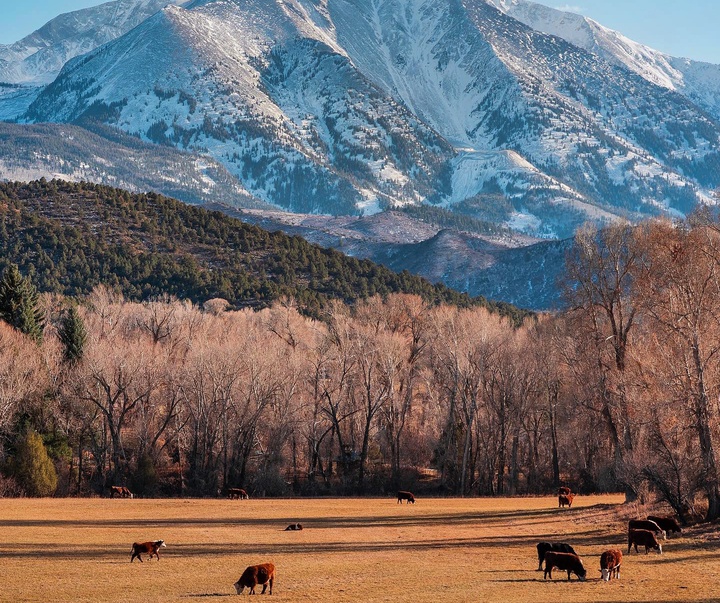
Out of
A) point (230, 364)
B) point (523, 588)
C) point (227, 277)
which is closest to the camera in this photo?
point (523, 588)

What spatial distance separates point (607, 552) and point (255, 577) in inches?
443

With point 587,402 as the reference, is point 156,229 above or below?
above

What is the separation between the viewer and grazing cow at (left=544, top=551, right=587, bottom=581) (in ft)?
98.7

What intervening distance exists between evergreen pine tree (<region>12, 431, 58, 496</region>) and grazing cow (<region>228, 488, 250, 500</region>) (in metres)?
12.8

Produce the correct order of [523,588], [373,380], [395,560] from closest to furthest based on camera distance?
[523,588] → [395,560] → [373,380]

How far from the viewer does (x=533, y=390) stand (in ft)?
267

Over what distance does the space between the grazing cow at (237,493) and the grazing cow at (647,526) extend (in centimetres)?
3734

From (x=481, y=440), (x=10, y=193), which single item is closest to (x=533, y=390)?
(x=481, y=440)

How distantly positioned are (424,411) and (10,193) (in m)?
107

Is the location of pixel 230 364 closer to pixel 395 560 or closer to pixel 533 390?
pixel 533 390

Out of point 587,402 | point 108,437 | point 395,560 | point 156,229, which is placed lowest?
point 108,437

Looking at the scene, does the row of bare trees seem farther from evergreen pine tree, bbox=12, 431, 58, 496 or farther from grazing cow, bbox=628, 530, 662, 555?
grazing cow, bbox=628, 530, 662, 555

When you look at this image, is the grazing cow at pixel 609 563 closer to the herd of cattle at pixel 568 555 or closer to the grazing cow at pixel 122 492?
the herd of cattle at pixel 568 555

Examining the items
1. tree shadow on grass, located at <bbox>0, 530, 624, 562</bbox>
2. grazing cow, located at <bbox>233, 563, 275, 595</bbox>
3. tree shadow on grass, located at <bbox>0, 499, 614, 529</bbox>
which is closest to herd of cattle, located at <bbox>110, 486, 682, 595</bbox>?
grazing cow, located at <bbox>233, 563, 275, 595</bbox>
